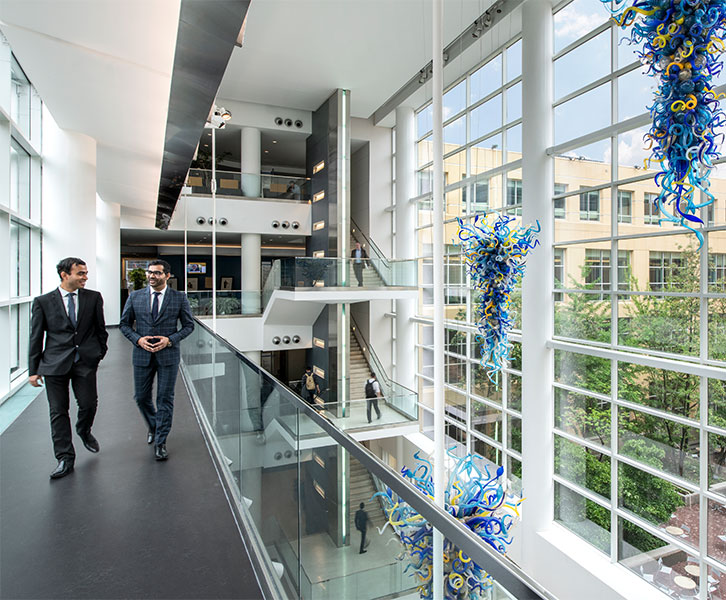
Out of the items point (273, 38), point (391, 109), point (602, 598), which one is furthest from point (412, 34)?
point (602, 598)

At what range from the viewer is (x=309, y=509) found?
2131mm

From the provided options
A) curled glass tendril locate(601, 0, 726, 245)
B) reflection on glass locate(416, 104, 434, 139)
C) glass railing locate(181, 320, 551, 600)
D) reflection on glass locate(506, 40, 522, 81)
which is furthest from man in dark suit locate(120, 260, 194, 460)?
reflection on glass locate(416, 104, 434, 139)

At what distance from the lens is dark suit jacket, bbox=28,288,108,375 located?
11.9 feet

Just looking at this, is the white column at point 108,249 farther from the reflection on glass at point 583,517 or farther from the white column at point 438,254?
the white column at point 438,254

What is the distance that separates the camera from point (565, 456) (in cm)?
1074

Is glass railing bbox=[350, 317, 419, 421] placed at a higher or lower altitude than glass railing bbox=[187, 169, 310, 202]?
lower

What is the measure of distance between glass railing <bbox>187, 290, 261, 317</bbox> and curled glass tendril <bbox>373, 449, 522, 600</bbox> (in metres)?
15.9

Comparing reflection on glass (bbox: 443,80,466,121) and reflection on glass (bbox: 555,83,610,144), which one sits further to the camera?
reflection on glass (bbox: 443,80,466,121)

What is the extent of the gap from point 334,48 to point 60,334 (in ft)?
40.3

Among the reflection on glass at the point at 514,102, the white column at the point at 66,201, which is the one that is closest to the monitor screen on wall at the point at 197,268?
the white column at the point at 66,201

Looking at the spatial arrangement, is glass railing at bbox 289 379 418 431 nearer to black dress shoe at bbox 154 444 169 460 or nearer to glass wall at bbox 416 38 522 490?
glass wall at bbox 416 38 522 490

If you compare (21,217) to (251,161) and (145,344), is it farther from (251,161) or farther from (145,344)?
(251,161)

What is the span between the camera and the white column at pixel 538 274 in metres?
10.7

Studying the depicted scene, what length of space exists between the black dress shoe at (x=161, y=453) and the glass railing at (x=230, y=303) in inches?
555
